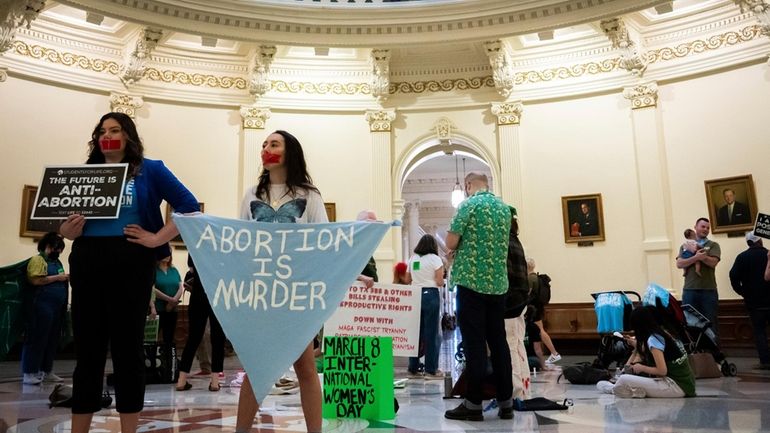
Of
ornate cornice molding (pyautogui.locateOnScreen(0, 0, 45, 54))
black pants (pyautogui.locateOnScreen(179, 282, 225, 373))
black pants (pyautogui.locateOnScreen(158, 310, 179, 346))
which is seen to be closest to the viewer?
black pants (pyautogui.locateOnScreen(179, 282, 225, 373))

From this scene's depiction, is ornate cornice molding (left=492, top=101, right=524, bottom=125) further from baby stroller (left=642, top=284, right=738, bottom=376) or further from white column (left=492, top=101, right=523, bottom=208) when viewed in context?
baby stroller (left=642, top=284, right=738, bottom=376)

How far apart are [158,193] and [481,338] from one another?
219 centimetres

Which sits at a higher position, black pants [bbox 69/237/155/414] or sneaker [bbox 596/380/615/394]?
black pants [bbox 69/237/155/414]

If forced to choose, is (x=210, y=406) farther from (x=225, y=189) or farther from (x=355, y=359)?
(x=225, y=189)

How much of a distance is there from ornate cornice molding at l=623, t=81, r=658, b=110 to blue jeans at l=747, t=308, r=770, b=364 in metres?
4.76

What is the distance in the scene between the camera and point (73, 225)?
7.95 feet

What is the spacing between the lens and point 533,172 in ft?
37.8

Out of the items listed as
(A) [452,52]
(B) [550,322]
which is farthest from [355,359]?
(A) [452,52]

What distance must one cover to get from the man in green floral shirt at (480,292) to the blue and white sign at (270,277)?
132 centimetres

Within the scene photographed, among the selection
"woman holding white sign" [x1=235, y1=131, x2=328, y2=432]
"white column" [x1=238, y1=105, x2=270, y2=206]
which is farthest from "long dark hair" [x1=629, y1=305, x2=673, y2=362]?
"white column" [x1=238, y1=105, x2=270, y2=206]

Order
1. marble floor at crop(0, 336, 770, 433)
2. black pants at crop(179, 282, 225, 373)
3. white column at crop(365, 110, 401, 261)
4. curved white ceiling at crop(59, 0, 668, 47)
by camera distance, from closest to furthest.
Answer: marble floor at crop(0, 336, 770, 433) < black pants at crop(179, 282, 225, 373) < curved white ceiling at crop(59, 0, 668, 47) < white column at crop(365, 110, 401, 261)

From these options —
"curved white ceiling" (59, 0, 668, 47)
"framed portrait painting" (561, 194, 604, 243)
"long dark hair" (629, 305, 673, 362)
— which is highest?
"curved white ceiling" (59, 0, 668, 47)

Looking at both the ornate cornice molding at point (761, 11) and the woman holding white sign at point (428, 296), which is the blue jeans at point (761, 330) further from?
the ornate cornice molding at point (761, 11)

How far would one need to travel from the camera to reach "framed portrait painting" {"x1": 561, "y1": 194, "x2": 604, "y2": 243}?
11.0 meters
